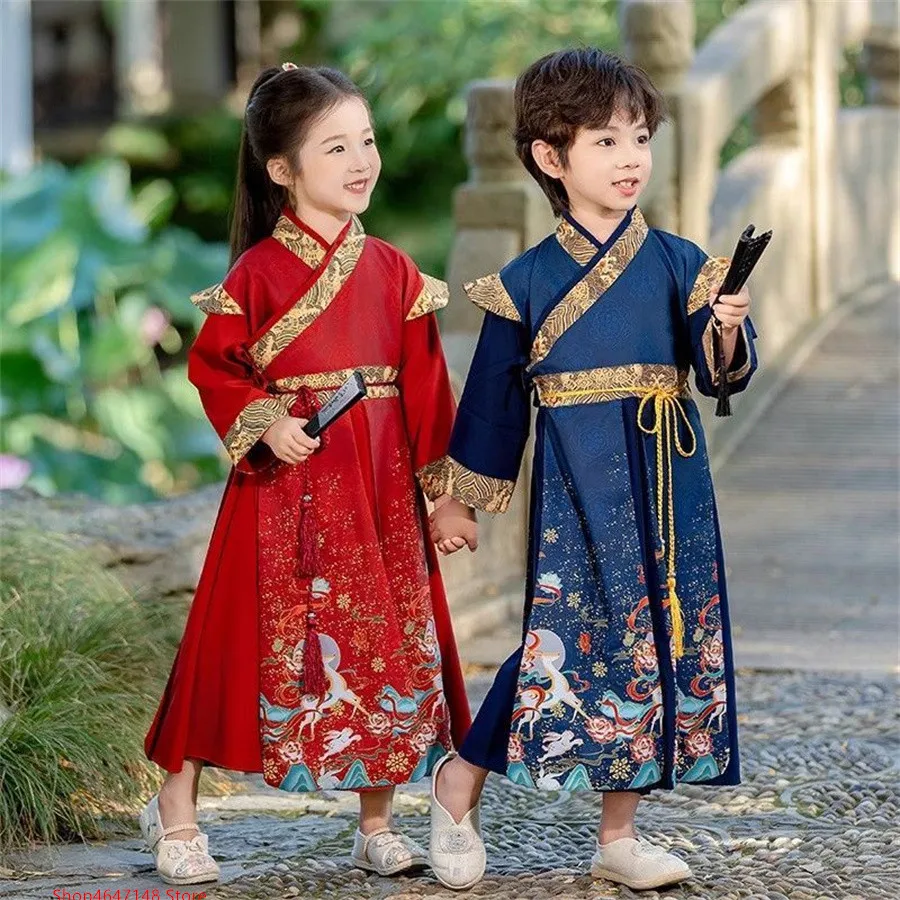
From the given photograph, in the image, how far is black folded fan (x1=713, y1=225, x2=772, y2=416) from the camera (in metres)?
3.43

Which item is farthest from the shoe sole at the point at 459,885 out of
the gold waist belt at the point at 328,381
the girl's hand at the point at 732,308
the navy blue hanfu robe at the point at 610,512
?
the girl's hand at the point at 732,308

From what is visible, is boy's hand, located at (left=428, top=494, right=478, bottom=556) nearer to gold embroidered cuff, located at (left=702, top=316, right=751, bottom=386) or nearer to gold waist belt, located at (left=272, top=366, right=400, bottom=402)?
gold waist belt, located at (left=272, top=366, right=400, bottom=402)

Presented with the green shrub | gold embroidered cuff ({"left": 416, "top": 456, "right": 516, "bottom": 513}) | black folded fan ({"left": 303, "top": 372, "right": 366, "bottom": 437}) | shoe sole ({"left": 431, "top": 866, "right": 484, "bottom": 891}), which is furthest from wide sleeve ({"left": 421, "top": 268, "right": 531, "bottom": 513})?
the green shrub

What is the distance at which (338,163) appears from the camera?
382 centimetres

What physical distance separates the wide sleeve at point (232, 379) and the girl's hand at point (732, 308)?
834 millimetres

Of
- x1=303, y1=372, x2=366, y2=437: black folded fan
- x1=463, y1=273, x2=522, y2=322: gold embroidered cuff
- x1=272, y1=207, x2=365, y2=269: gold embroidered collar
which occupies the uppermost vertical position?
x1=272, y1=207, x2=365, y2=269: gold embroidered collar

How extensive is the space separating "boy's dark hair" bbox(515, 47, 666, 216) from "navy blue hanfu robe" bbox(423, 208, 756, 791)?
0.61ft

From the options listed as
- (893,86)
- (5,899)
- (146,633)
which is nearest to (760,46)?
(893,86)

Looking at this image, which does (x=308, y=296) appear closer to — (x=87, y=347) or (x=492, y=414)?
(x=492, y=414)

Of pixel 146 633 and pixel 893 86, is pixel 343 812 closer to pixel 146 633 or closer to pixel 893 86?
pixel 146 633

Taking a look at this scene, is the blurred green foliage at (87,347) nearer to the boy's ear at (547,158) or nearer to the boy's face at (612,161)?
the boy's ear at (547,158)

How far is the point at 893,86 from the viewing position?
10.7m

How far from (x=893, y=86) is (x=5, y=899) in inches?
323

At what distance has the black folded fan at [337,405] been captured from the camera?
3658 millimetres
